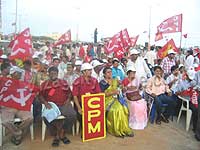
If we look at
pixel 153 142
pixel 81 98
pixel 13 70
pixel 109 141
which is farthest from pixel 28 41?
pixel 153 142

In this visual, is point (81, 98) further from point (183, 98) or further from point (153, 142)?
point (183, 98)

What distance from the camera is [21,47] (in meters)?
6.73

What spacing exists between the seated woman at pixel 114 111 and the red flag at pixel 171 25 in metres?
5.25

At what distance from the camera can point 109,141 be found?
5.06 m

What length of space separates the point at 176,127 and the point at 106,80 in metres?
1.84

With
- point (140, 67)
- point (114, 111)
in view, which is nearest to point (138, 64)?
point (140, 67)

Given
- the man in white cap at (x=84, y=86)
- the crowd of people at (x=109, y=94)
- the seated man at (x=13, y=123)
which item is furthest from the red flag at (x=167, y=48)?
the seated man at (x=13, y=123)

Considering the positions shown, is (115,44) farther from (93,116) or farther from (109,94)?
(93,116)

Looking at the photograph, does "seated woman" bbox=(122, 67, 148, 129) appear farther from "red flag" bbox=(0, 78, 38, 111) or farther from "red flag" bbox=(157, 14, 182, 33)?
"red flag" bbox=(157, 14, 182, 33)

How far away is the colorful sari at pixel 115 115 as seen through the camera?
5320 millimetres

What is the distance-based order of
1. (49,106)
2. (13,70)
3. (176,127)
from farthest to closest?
(176,127) → (13,70) → (49,106)

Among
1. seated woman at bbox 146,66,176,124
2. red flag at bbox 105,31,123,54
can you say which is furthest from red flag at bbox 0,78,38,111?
red flag at bbox 105,31,123,54

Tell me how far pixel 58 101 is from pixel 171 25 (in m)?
6.29

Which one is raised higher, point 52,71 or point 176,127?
point 52,71
